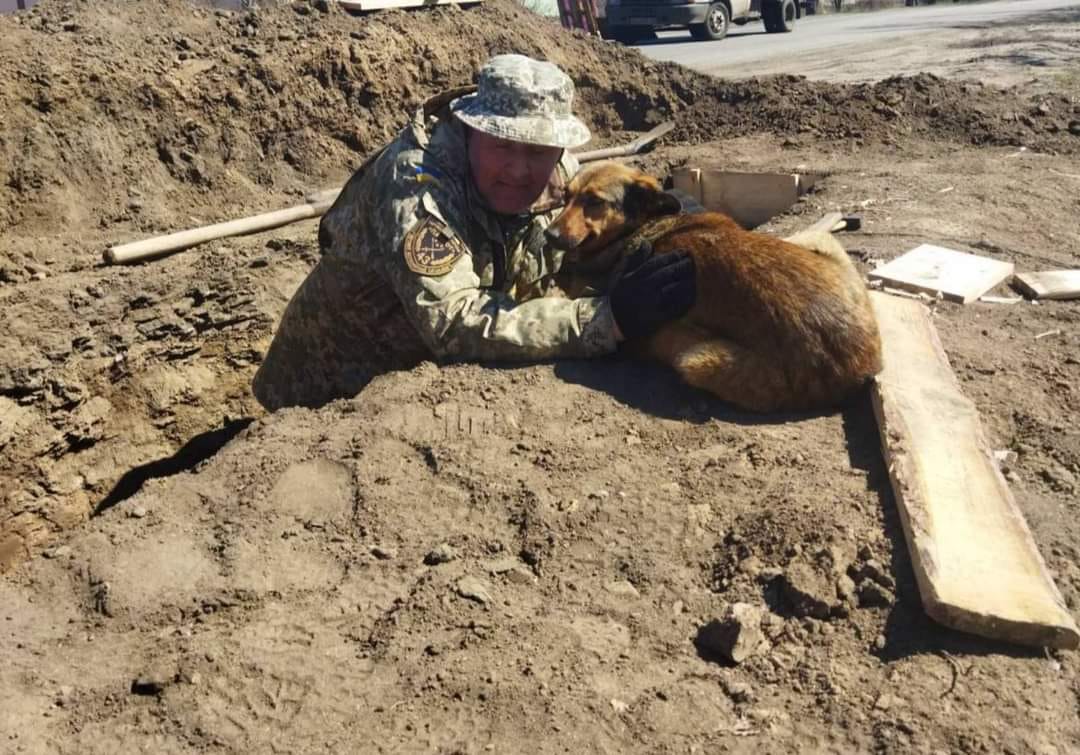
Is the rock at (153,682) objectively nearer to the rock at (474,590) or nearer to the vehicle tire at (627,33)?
the rock at (474,590)

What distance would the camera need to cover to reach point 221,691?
8.68ft

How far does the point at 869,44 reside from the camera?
1933cm

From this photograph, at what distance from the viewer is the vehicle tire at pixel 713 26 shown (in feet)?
69.6

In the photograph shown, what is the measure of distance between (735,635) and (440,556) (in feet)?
3.29

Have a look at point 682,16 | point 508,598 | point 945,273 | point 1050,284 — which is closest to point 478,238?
point 508,598

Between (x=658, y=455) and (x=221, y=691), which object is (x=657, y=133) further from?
(x=221, y=691)

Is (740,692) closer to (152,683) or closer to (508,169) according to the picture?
(152,683)

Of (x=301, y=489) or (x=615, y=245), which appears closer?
(x=301, y=489)

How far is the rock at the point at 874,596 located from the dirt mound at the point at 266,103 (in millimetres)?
6265

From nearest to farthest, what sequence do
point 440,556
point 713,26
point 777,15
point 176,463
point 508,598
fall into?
point 508,598 → point 440,556 → point 176,463 → point 713,26 → point 777,15

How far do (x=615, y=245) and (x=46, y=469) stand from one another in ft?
12.0

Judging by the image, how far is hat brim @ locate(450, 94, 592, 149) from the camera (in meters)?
3.81

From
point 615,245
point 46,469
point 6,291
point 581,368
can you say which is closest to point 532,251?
point 615,245

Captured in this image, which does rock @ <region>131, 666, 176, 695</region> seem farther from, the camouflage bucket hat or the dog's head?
the dog's head
